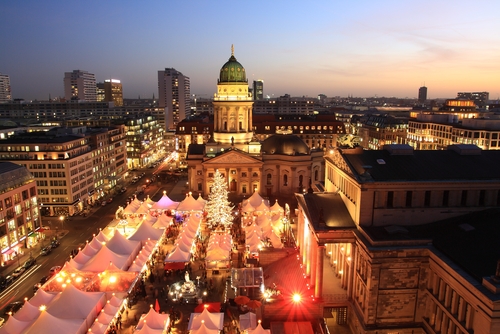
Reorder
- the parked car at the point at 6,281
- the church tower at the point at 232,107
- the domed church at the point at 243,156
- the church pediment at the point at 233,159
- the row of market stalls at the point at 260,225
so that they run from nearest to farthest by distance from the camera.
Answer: the parked car at the point at 6,281
the row of market stalls at the point at 260,225
the church pediment at the point at 233,159
the domed church at the point at 243,156
the church tower at the point at 232,107

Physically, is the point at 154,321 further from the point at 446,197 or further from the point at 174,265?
the point at 446,197

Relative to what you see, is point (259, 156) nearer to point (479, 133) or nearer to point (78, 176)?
point (78, 176)

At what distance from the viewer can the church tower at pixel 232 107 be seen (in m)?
104

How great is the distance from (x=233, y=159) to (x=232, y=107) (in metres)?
16.7

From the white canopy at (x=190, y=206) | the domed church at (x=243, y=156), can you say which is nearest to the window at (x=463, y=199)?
the white canopy at (x=190, y=206)

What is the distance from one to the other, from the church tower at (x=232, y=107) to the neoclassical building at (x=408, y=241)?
5449 centimetres

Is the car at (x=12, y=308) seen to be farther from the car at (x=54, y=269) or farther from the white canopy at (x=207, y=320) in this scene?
the white canopy at (x=207, y=320)

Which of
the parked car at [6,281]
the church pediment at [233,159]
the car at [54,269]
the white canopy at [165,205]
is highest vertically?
the church pediment at [233,159]

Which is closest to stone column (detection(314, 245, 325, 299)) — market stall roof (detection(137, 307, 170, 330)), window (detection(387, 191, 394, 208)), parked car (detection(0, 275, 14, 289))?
window (detection(387, 191, 394, 208))

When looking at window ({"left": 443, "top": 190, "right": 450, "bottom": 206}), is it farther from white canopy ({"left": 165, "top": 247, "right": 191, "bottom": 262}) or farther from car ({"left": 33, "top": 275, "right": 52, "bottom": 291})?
car ({"left": 33, "top": 275, "right": 52, "bottom": 291})

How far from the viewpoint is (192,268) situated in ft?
174

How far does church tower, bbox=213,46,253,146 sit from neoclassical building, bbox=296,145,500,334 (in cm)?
5449

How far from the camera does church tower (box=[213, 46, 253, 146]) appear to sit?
10412 cm

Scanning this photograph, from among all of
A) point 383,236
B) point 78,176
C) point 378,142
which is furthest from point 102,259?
point 378,142
